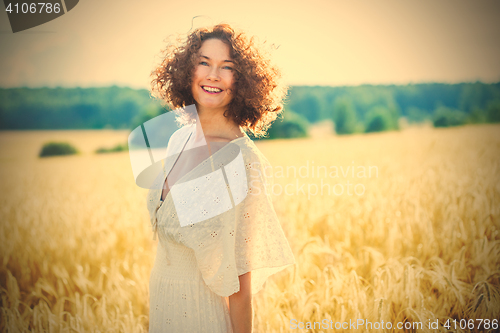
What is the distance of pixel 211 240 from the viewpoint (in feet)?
3.97

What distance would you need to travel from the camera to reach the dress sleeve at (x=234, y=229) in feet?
3.86

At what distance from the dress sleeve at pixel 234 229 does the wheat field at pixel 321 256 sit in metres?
1.00

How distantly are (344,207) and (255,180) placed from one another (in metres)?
2.53

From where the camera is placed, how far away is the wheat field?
6.86ft

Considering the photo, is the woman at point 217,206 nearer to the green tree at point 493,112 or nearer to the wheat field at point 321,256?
the wheat field at point 321,256

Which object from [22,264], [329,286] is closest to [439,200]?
[329,286]

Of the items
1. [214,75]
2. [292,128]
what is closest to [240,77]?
[214,75]

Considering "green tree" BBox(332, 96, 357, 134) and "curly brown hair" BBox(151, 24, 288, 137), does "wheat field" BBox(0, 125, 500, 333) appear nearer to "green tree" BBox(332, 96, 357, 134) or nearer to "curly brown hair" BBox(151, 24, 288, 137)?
"curly brown hair" BBox(151, 24, 288, 137)

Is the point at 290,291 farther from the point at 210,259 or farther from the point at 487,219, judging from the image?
the point at 487,219

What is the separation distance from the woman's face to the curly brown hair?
0.09 feet

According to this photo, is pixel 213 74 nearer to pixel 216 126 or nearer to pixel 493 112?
pixel 216 126

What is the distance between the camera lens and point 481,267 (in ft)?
8.45

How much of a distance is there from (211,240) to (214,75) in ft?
2.22

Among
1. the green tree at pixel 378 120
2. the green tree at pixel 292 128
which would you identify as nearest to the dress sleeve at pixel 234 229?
the green tree at pixel 292 128
